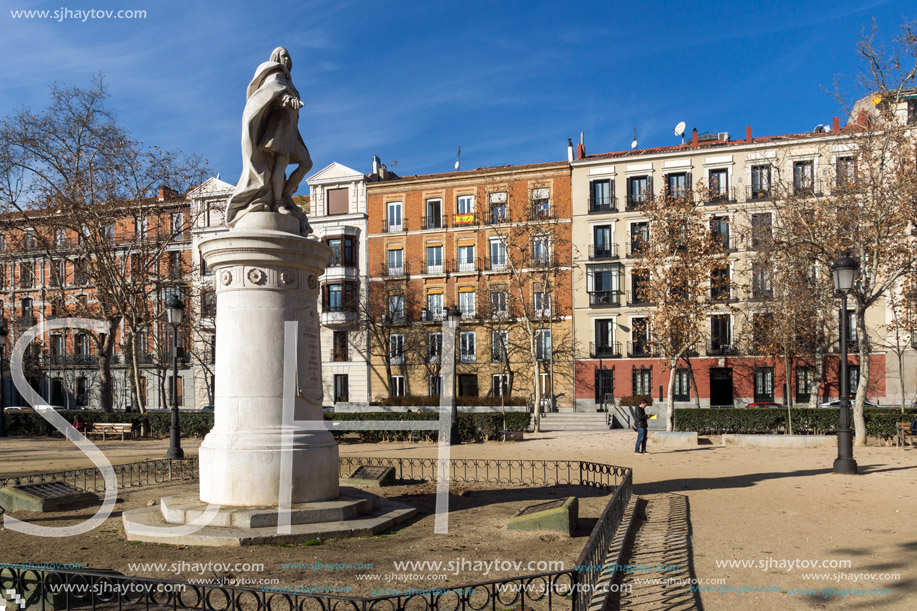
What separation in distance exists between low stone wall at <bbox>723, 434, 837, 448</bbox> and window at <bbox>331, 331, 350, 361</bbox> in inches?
1217

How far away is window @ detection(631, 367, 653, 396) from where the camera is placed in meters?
43.2

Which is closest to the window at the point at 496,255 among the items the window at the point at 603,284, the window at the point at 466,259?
the window at the point at 466,259

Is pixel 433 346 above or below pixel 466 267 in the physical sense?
below

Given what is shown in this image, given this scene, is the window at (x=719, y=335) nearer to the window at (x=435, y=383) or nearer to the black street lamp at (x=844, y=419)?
the window at (x=435, y=383)

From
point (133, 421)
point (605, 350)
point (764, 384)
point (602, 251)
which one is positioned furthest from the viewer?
point (602, 251)

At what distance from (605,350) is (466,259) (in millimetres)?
10756

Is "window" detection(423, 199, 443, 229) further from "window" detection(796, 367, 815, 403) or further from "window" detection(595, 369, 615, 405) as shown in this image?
"window" detection(796, 367, 815, 403)

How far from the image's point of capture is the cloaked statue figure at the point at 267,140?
30.2 feet

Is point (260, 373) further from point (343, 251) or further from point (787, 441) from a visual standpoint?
point (343, 251)

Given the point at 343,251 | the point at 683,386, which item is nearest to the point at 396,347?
the point at 343,251

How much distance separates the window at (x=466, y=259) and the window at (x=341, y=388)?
10.8m

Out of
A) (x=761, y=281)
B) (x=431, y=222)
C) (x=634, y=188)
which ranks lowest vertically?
(x=761, y=281)

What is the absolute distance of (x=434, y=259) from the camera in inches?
1866

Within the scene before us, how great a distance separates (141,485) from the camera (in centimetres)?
1326
